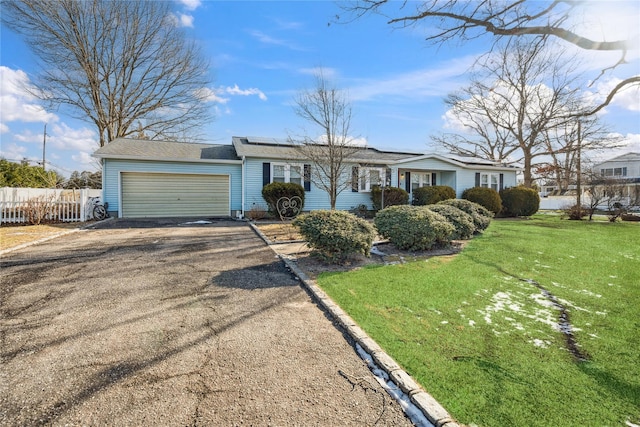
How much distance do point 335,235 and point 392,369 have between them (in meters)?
3.34

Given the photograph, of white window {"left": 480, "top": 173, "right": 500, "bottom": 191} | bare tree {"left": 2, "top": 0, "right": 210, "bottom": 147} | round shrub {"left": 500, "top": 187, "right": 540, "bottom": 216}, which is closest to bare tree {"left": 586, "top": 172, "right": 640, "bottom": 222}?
round shrub {"left": 500, "top": 187, "right": 540, "bottom": 216}

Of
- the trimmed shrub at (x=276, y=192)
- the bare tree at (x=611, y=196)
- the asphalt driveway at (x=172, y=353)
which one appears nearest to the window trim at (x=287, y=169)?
the trimmed shrub at (x=276, y=192)

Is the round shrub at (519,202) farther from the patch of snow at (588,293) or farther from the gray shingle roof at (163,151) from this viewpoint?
the gray shingle roof at (163,151)

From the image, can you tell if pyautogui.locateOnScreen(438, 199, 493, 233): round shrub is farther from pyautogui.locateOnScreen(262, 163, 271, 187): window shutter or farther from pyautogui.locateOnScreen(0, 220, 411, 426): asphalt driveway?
pyautogui.locateOnScreen(262, 163, 271, 187): window shutter

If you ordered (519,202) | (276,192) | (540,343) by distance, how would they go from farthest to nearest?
(519,202) < (276,192) < (540,343)

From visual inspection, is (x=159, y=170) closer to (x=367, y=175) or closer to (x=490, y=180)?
(x=367, y=175)

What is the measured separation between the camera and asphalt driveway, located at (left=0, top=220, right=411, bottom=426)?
2.12 meters

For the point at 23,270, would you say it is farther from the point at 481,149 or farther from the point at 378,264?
the point at 481,149

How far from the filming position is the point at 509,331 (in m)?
3.53

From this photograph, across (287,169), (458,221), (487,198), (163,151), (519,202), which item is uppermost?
(163,151)

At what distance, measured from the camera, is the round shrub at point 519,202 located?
1767 cm

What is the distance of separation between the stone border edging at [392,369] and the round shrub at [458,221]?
17.5 ft

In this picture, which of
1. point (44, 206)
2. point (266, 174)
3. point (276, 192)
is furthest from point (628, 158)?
point (44, 206)

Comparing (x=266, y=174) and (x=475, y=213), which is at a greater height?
(x=266, y=174)
